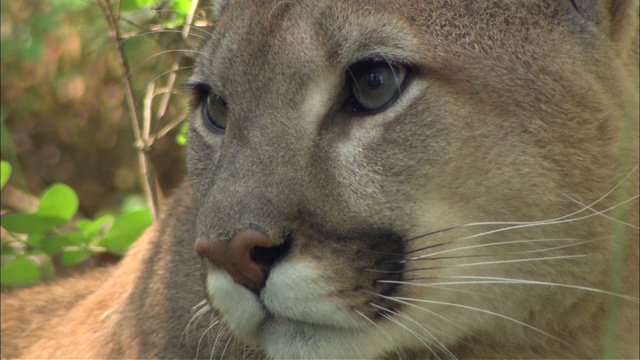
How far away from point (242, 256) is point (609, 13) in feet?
4.25

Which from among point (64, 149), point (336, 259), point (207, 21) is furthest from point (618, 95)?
point (64, 149)

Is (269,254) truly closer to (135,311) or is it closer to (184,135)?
(135,311)

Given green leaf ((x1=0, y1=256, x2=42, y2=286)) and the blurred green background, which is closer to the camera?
green leaf ((x1=0, y1=256, x2=42, y2=286))

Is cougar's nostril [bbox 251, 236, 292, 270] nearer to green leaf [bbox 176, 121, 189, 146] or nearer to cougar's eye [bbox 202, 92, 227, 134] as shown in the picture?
cougar's eye [bbox 202, 92, 227, 134]

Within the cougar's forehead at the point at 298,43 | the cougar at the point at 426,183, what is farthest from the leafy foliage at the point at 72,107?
the cougar at the point at 426,183

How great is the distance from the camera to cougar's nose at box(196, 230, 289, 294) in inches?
86.0

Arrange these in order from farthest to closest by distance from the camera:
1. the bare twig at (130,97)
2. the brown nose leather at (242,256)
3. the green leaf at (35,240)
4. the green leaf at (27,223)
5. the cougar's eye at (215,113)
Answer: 1. the bare twig at (130,97)
2. the green leaf at (35,240)
3. the green leaf at (27,223)
4. the cougar's eye at (215,113)
5. the brown nose leather at (242,256)

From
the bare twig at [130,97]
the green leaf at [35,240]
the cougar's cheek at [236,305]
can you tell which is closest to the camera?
the cougar's cheek at [236,305]

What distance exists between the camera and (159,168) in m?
6.44

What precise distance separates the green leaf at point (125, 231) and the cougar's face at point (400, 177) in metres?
1.40

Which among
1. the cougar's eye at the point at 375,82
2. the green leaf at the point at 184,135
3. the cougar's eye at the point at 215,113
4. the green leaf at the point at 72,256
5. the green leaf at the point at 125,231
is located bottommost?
the green leaf at the point at 72,256

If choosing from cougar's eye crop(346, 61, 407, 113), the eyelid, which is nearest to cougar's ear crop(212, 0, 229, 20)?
the eyelid

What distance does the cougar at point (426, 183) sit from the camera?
7.45ft

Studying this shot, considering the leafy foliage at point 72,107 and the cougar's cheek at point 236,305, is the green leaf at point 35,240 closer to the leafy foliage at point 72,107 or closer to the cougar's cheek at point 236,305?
the cougar's cheek at point 236,305
